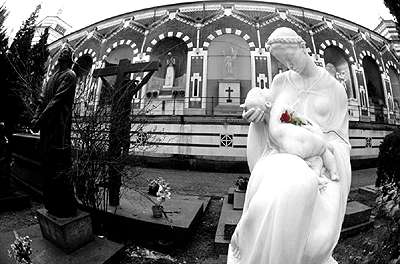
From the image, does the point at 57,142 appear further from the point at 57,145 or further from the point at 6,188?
the point at 6,188

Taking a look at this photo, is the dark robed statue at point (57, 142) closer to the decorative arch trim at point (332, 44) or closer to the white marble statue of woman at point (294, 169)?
the white marble statue of woman at point (294, 169)

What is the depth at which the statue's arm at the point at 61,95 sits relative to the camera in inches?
122

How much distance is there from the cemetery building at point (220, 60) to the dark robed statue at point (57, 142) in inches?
360

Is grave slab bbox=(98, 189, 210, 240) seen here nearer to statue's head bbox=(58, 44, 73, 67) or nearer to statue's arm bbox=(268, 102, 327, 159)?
statue's head bbox=(58, 44, 73, 67)

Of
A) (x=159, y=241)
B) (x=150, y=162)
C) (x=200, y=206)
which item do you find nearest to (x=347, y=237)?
(x=200, y=206)

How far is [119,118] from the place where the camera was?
4.34 metres

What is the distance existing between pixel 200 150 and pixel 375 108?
14.0 m

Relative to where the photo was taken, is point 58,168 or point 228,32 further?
point 228,32

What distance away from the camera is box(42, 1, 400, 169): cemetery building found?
12531mm

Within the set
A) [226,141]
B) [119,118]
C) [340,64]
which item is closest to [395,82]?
[340,64]

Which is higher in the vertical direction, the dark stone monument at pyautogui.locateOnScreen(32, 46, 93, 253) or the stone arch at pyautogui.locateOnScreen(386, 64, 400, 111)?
the stone arch at pyautogui.locateOnScreen(386, 64, 400, 111)

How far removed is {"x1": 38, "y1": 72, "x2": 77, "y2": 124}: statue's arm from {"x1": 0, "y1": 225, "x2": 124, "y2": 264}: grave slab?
1.63 m

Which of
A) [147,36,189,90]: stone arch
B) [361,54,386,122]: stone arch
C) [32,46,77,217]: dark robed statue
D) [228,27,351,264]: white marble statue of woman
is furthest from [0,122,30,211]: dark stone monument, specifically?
[361,54,386,122]: stone arch

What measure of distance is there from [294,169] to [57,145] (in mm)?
2987
